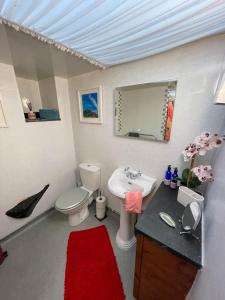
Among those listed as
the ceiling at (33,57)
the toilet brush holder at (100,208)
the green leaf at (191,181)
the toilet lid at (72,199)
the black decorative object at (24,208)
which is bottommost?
the toilet brush holder at (100,208)

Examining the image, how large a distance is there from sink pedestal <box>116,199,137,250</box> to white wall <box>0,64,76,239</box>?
3.76 ft

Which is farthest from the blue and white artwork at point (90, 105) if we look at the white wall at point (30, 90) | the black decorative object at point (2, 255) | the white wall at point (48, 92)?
the black decorative object at point (2, 255)

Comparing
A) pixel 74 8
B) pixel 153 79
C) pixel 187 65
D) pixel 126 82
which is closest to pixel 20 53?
pixel 74 8

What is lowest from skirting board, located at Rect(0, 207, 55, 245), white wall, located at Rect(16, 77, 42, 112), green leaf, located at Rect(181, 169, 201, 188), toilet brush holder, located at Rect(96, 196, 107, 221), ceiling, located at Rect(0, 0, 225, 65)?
skirting board, located at Rect(0, 207, 55, 245)

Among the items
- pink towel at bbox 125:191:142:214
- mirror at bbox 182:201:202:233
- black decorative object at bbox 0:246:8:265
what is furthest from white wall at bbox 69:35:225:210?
black decorative object at bbox 0:246:8:265

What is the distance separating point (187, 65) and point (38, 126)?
5.60 feet

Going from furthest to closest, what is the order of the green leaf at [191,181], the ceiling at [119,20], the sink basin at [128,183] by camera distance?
the sink basin at [128,183]
the green leaf at [191,181]
the ceiling at [119,20]

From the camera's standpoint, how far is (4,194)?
56.7 inches

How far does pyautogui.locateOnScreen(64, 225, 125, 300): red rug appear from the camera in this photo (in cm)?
111

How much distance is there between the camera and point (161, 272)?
0.77 metres

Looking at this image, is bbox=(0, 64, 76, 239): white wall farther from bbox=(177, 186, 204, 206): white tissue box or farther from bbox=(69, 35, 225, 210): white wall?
bbox=(177, 186, 204, 206): white tissue box

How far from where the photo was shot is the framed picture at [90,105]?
157cm

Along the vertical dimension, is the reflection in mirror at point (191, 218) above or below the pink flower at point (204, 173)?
below

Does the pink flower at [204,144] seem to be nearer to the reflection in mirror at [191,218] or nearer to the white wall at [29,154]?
the reflection in mirror at [191,218]
